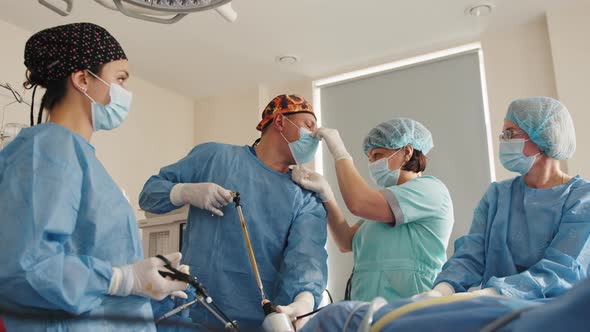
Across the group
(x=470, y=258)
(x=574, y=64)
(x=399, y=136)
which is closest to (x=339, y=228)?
(x=399, y=136)

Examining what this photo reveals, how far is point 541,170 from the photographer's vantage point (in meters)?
1.69

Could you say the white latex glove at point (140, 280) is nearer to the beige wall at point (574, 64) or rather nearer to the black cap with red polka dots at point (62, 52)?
the black cap with red polka dots at point (62, 52)

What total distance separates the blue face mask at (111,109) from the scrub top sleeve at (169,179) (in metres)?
Result: 0.40

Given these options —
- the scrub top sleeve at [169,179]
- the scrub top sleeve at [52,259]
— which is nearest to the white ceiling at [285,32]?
the scrub top sleeve at [169,179]

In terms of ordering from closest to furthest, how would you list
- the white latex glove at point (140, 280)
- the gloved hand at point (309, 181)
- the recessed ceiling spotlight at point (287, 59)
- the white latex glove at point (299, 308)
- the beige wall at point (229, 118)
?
1. the white latex glove at point (140, 280)
2. the white latex glove at point (299, 308)
3. the gloved hand at point (309, 181)
4. the recessed ceiling spotlight at point (287, 59)
5. the beige wall at point (229, 118)

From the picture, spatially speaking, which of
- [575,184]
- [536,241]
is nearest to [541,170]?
[575,184]

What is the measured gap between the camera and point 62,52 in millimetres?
1361

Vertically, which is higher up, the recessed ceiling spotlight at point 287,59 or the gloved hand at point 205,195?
the recessed ceiling spotlight at point 287,59

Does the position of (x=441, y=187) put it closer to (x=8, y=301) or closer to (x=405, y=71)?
(x=8, y=301)

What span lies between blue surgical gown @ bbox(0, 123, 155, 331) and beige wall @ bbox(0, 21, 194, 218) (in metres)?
2.11

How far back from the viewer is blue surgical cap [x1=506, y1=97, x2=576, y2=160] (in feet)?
5.45

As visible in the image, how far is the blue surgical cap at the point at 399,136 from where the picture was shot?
1.99 m

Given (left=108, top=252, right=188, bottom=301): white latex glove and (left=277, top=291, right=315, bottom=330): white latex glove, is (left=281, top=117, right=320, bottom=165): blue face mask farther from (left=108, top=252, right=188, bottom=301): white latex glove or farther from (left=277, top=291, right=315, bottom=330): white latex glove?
(left=108, top=252, right=188, bottom=301): white latex glove

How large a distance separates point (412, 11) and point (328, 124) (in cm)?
97
